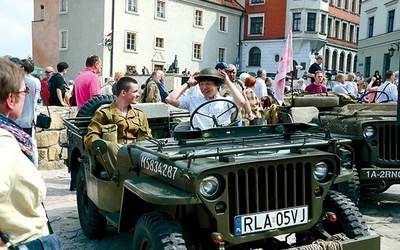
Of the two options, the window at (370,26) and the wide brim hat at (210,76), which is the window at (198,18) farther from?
the wide brim hat at (210,76)

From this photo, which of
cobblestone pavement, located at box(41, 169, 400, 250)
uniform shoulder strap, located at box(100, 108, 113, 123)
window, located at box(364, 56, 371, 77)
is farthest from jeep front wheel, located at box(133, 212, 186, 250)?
window, located at box(364, 56, 371, 77)

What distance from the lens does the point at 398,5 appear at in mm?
34938

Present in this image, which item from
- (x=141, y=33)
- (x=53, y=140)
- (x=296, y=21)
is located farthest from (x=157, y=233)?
(x=296, y=21)

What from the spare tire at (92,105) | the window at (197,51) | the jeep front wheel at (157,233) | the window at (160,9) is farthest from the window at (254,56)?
the jeep front wheel at (157,233)

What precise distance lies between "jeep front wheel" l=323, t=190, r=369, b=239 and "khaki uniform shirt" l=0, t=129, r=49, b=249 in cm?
235

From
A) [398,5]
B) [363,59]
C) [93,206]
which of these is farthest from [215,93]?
[363,59]

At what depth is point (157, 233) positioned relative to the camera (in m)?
3.18

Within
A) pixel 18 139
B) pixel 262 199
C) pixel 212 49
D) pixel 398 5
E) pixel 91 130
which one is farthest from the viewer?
pixel 212 49

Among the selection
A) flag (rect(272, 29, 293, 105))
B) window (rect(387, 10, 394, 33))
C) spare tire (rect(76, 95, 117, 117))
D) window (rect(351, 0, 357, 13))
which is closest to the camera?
spare tire (rect(76, 95, 117, 117))

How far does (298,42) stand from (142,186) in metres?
45.0

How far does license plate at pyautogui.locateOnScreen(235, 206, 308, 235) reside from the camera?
3.18 m

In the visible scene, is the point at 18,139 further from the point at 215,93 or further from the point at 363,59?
the point at 363,59

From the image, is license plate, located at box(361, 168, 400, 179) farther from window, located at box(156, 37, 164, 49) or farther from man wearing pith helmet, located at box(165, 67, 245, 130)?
window, located at box(156, 37, 164, 49)

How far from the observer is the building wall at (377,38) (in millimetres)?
35062
